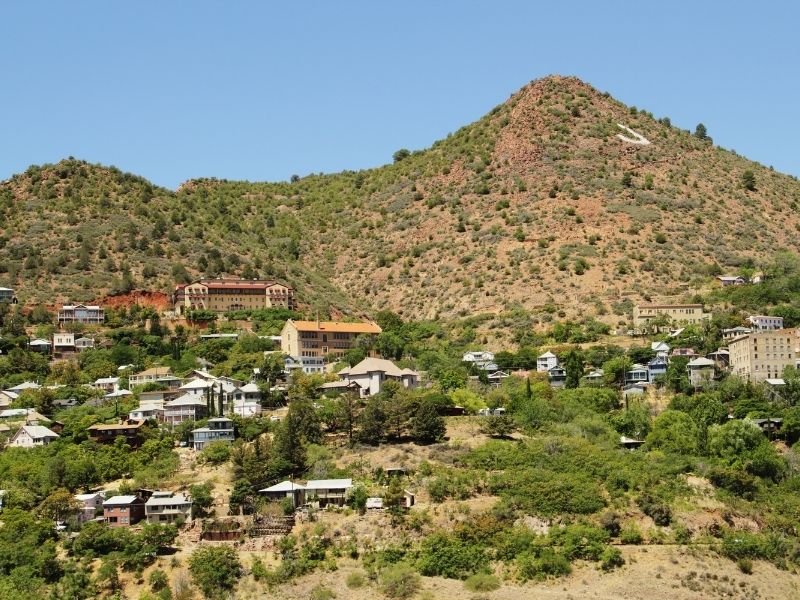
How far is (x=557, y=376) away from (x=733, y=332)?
1330 centimetres

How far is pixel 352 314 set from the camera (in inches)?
5034

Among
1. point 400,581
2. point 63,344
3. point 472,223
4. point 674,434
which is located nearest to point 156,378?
point 63,344

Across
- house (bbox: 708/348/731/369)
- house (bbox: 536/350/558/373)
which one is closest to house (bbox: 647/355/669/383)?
house (bbox: 708/348/731/369)

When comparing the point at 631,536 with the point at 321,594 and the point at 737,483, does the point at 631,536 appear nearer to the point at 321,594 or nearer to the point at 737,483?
the point at 737,483

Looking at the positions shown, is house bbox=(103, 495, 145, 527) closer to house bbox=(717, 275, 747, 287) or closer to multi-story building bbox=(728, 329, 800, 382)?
multi-story building bbox=(728, 329, 800, 382)

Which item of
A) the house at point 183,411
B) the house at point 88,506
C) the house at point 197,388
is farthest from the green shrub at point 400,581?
the house at point 197,388

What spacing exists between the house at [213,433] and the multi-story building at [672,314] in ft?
120

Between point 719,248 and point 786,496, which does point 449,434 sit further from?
point 719,248

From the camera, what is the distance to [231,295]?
4727 inches

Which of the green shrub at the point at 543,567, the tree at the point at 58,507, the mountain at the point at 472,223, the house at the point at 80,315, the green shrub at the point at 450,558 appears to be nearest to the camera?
the green shrub at the point at 543,567

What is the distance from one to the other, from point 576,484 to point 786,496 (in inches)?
445

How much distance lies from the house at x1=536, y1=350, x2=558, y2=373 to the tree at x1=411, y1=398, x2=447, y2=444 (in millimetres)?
17574

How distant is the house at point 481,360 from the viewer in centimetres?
10200

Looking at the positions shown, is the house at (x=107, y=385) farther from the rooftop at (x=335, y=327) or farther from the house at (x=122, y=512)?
the house at (x=122, y=512)
